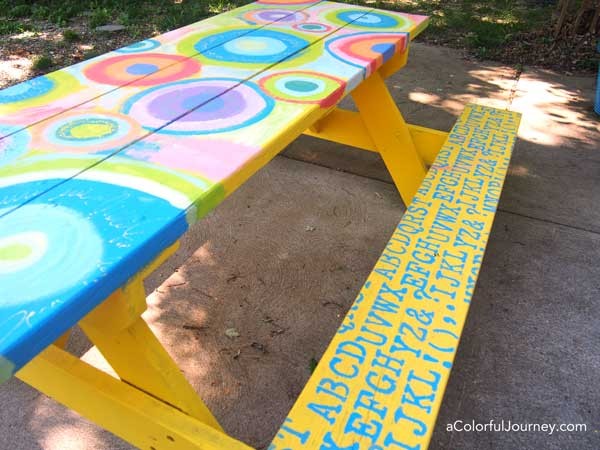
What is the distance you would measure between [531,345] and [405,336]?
884 mm

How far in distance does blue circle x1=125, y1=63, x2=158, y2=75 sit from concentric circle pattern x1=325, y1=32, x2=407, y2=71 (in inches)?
27.5

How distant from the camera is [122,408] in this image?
1.36 meters

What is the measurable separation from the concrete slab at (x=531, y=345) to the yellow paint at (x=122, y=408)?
2.62 ft

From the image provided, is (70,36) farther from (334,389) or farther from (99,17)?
(334,389)

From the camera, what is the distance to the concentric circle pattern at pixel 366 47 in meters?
2.04

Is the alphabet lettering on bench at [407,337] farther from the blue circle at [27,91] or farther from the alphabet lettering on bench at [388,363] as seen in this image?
the blue circle at [27,91]

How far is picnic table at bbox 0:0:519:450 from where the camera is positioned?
39.7 inches

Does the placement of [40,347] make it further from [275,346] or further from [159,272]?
[159,272]

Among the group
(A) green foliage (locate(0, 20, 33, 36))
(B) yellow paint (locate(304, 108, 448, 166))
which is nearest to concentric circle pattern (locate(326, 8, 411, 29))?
(B) yellow paint (locate(304, 108, 448, 166))

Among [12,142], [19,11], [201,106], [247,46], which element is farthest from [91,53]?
[12,142]

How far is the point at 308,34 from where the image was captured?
2.37 meters

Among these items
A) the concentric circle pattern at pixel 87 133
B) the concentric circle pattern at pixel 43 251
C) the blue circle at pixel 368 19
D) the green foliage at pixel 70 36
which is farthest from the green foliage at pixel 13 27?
the concentric circle pattern at pixel 43 251

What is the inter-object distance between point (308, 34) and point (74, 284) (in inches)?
70.2

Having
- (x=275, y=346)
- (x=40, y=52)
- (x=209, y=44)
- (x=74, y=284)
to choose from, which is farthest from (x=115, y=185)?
(x=40, y=52)
